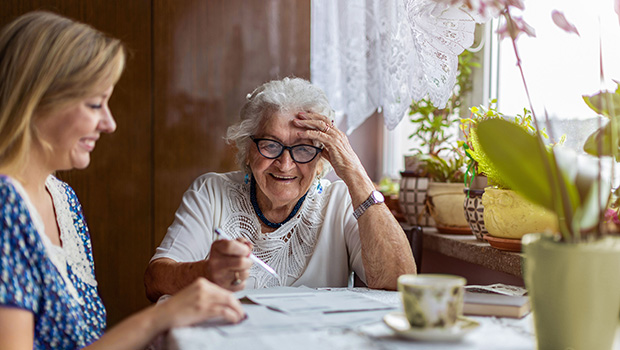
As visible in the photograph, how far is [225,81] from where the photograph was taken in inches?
82.4

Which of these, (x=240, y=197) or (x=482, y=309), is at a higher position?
(x=240, y=197)

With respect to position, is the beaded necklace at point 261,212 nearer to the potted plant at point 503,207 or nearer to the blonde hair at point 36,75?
the potted plant at point 503,207

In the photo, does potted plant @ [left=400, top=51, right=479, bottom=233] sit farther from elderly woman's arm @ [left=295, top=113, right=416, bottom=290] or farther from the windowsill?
elderly woman's arm @ [left=295, top=113, right=416, bottom=290]

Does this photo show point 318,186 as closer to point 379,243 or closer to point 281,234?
point 281,234

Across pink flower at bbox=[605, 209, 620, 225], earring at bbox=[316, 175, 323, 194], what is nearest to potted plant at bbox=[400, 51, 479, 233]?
earring at bbox=[316, 175, 323, 194]

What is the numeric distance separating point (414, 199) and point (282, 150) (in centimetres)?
69

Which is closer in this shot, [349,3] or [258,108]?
[258,108]

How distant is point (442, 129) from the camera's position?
2.29m

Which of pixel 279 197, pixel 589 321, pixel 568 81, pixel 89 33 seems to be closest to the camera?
pixel 589 321

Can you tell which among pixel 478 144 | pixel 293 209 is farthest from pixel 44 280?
pixel 478 144

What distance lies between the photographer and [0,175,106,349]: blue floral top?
0.97 metres

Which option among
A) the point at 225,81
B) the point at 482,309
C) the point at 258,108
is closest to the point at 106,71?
the point at 258,108

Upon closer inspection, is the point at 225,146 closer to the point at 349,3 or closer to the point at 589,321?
the point at 349,3

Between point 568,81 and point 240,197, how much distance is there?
1088mm
